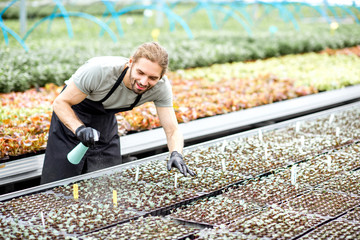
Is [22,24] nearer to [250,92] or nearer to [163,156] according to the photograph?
[250,92]

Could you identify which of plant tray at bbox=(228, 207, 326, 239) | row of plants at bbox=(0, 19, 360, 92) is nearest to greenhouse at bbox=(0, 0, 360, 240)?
plant tray at bbox=(228, 207, 326, 239)

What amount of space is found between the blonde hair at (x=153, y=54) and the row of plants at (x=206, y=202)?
2.60 ft

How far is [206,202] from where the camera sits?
8.00 feet

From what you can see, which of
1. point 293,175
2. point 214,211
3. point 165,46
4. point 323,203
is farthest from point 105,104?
point 165,46

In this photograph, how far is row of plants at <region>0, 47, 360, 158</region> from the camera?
4.06 m

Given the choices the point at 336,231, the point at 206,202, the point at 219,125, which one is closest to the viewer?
the point at 336,231

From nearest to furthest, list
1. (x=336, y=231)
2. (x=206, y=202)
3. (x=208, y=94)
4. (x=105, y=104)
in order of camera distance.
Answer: (x=336, y=231) < (x=206, y=202) < (x=105, y=104) < (x=208, y=94)

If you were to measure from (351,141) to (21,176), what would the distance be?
288cm

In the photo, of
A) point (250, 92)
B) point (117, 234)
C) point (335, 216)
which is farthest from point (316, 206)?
point (250, 92)

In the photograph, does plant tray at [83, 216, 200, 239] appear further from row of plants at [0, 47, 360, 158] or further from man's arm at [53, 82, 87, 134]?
row of plants at [0, 47, 360, 158]

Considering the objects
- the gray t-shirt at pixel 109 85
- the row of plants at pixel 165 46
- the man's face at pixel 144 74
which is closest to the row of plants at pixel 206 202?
the gray t-shirt at pixel 109 85

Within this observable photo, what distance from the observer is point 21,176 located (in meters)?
3.21

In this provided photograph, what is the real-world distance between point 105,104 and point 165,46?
6.25 meters

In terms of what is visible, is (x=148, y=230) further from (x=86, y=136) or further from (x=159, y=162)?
(x=159, y=162)
